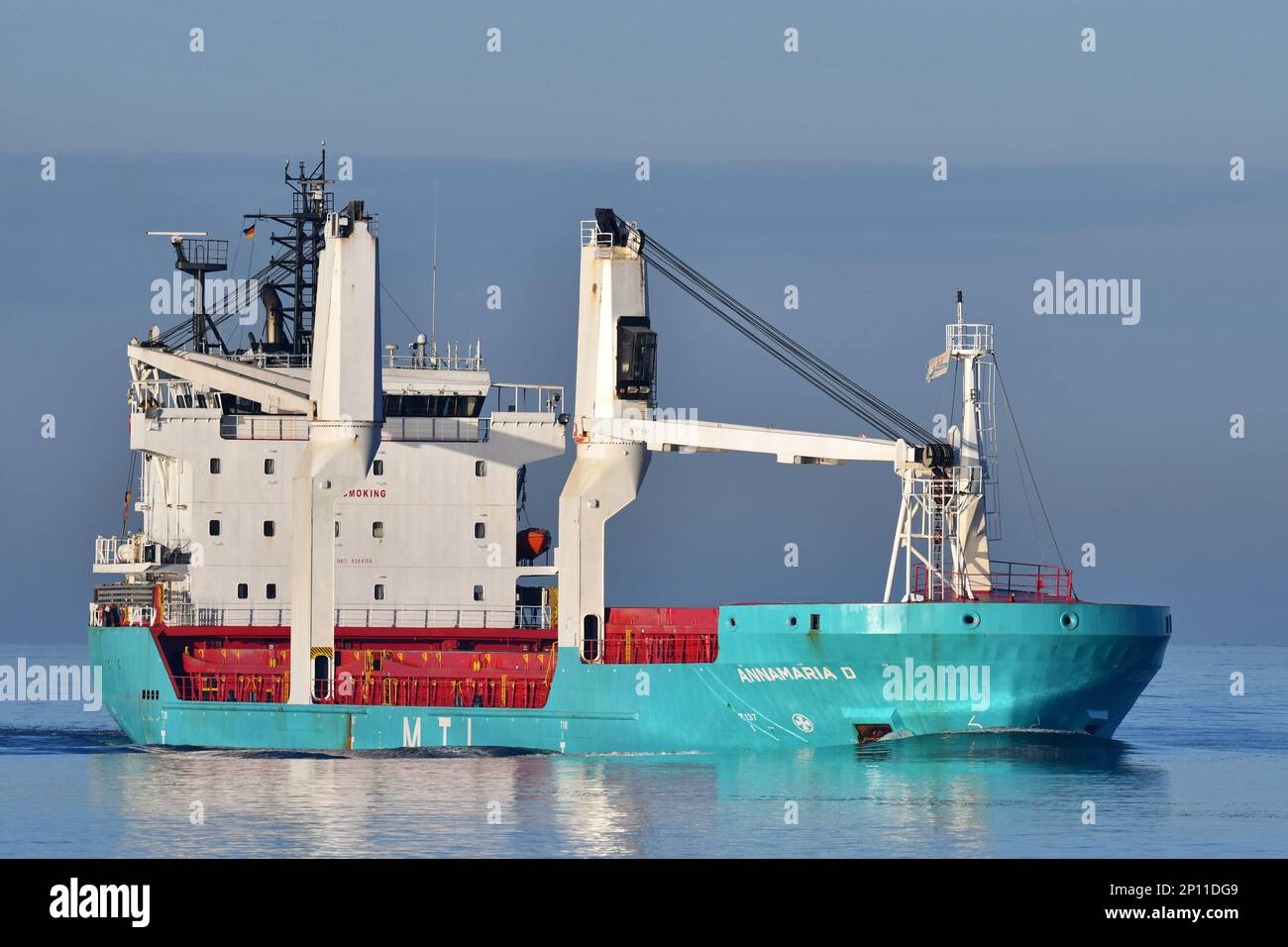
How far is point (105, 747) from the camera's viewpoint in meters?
51.4

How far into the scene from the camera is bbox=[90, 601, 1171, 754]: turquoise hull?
132ft

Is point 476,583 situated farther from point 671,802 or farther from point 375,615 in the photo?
point 671,802

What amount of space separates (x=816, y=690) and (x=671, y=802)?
20.4 ft

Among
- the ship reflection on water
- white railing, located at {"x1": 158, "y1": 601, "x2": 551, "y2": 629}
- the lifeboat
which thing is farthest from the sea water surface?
the lifeboat

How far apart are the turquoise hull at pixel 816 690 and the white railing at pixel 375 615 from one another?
10.2ft

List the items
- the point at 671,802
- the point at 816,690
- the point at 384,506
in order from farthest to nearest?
the point at 384,506 < the point at 816,690 < the point at 671,802

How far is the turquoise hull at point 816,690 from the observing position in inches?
1587

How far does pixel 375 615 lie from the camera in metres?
50.7

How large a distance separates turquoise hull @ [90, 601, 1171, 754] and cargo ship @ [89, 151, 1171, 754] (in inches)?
2.0

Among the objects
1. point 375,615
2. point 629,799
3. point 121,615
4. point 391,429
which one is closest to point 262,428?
point 391,429

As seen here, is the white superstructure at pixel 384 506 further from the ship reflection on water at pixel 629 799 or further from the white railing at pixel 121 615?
the ship reflection on water at pixel 629 799

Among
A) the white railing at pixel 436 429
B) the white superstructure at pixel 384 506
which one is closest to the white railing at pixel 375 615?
the white superstructure at pixel 384 506

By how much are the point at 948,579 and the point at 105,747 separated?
836 inches
